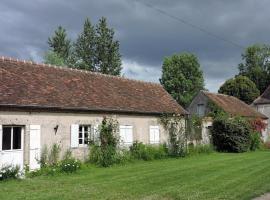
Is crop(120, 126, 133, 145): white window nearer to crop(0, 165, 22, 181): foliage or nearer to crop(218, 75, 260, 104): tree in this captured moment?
crop(0, 165, 22, 181): foliage

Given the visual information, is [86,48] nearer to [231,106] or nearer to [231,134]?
[231,106]

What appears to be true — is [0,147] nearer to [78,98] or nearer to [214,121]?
[78,98]

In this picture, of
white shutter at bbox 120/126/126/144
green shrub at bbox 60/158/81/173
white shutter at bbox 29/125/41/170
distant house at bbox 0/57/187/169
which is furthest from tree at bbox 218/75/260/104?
white shutter at bbox 29/125/41/170

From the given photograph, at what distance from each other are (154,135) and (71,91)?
6221 millimetres

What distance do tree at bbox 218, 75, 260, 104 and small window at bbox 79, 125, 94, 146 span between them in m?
43.7

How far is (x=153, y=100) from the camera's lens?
25.0 metres

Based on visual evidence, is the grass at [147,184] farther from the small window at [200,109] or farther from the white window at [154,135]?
the small window at [200,109]

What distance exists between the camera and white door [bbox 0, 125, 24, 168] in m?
15.0

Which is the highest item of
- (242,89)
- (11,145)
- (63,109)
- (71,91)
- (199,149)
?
(242,89)

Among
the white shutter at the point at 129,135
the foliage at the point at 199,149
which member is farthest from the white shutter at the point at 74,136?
the foliage at the point at 199,149

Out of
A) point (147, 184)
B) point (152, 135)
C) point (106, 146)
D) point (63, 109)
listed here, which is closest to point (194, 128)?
point (152, 135)

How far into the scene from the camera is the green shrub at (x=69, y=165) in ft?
53.3

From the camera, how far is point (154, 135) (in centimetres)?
2334

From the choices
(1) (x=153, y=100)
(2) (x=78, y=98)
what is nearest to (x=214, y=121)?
(1) (x=153, y=100)
